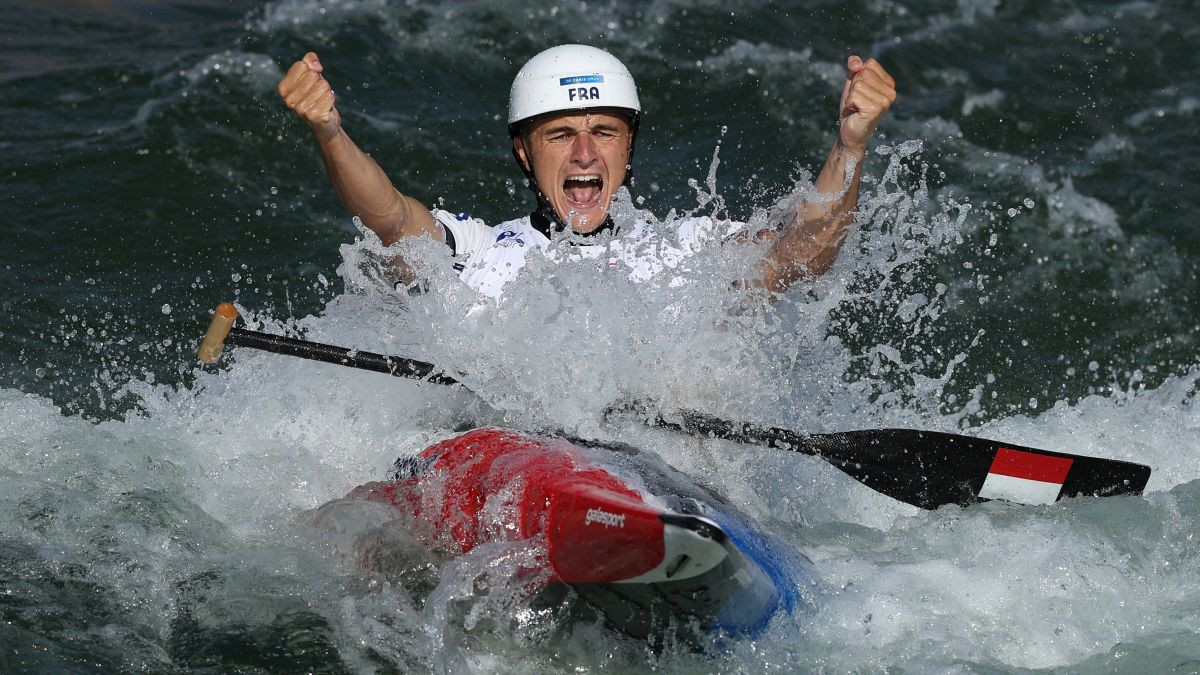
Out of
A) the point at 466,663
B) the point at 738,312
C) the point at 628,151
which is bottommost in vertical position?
the point at 466,663

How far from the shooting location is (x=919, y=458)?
4621 millimetres

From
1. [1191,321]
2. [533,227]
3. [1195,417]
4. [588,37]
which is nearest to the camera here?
[533,227]

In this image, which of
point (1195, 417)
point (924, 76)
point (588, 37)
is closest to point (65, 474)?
point (1195, 417)

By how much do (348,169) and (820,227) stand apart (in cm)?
164

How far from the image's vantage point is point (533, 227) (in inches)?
203

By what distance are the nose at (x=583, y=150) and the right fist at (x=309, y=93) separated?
1104 millimetres

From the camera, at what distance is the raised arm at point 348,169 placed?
432 cm

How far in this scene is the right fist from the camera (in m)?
4.31

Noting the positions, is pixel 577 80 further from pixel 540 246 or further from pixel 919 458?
pixel 919 458

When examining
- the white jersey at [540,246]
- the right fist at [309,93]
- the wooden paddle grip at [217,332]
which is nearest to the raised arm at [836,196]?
the white jersey at [540,246]

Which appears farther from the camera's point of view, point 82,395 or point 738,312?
Result: point 82,395

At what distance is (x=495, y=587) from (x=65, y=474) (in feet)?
6.64

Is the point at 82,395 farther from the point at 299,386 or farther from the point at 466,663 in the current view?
the point at 466,663

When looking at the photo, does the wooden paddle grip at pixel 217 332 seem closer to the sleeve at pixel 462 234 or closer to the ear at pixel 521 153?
the sleeve at pixel 462 234
